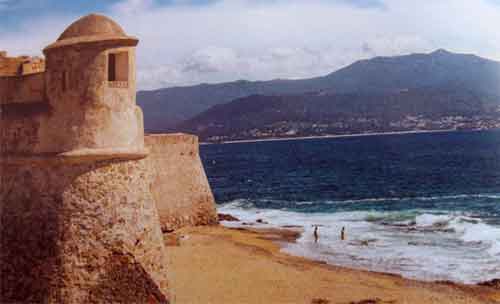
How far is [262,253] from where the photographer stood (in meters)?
26.1

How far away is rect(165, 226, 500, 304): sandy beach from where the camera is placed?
1873 cm

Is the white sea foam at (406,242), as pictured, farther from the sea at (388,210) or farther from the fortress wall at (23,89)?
the fortress wall at (23,89)

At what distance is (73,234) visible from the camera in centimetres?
1306

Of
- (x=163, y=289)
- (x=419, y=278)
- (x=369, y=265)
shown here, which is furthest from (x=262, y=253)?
(x=163, y=289)

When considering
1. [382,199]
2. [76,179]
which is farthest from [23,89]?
[382,199]

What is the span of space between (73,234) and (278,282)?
939 centimetres

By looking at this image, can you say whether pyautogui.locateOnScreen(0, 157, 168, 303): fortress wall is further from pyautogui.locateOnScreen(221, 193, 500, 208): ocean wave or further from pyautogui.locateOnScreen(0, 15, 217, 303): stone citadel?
pyautogui.locateOnScreen(221, 193, 500, 208): ocean wave

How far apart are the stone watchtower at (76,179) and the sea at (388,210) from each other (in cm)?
1335

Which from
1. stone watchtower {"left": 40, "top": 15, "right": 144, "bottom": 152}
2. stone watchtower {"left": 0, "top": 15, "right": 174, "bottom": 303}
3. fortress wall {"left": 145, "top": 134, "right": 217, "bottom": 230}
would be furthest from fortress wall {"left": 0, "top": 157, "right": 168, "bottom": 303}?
fortress wall {"left": 145, "top": 134, "right": 217, "bottom": 230}

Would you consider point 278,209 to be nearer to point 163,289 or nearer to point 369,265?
point 369,265

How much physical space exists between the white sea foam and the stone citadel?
43.2ft

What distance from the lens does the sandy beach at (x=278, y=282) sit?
61.5 feet

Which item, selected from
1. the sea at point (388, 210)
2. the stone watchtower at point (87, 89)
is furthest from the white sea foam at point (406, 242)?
the stone watchtower at point (87, 89)

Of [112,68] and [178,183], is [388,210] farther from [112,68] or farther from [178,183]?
[112,68]
